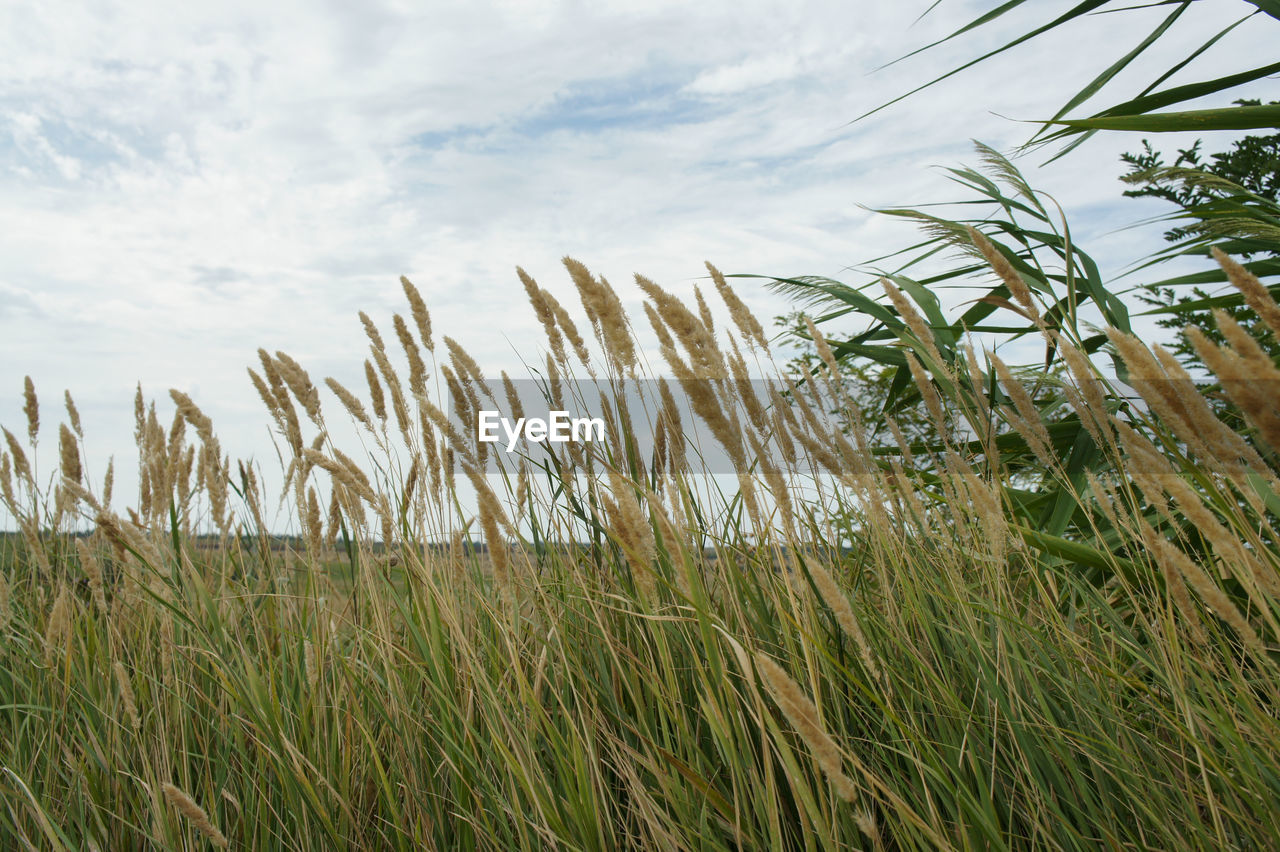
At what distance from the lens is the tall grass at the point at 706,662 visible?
1101 millimetres

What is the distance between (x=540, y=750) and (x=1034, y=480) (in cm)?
222

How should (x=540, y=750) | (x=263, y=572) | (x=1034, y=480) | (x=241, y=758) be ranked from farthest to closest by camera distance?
(x=1034, y=480) → (x=263, y=572) → (x=241, y=758) → (x=540, y=750)

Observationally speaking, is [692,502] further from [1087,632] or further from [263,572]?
[263,572]

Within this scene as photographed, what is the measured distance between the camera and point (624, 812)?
152 cm

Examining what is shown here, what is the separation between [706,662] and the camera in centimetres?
152

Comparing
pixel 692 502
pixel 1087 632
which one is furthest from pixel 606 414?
pixel 1087 632

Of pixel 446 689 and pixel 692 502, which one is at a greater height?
pixel 692 502

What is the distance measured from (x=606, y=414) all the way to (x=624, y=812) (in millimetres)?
763

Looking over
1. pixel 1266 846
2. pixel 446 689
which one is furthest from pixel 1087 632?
pixel 446 689

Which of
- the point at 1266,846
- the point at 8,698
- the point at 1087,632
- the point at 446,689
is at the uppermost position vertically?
the point at 8,698

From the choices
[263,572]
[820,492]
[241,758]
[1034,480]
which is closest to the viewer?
[241,758]

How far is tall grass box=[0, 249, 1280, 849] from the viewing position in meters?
1.10

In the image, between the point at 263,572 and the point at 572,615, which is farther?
the point at 263,572

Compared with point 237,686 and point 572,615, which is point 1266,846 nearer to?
point 572,615
